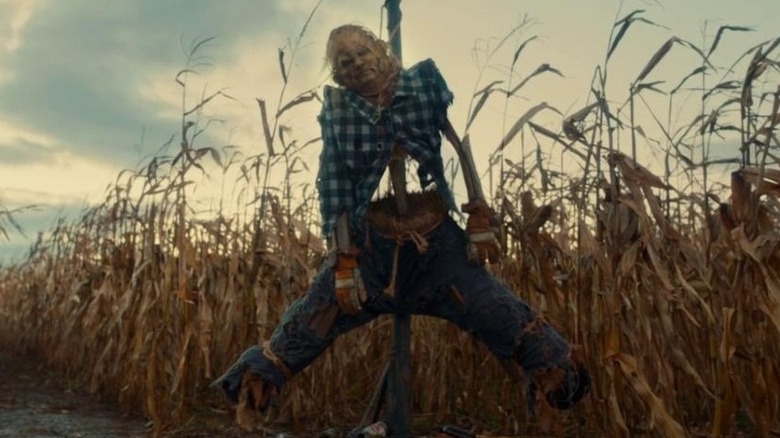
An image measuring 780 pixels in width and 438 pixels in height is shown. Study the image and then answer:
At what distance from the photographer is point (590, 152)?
447cm

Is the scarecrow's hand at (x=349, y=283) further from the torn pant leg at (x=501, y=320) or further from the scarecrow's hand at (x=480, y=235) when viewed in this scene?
the scarecrow's hand at (x=480, y=235)

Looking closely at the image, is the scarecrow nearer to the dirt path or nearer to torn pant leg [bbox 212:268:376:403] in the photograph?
torn pant leg [bbox 212:268:376:403]

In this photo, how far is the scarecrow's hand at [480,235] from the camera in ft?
13.1

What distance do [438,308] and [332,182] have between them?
677 mm

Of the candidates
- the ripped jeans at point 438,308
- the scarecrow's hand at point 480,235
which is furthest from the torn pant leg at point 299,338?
the scarecrow's hand at point 480,235

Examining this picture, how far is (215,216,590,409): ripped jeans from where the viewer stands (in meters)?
4.00

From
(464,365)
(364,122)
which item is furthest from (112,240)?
(364,122)

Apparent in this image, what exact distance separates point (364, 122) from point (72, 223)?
7.17 m

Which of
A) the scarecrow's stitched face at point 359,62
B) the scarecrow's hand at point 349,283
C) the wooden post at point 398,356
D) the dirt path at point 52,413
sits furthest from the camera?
the dirt path at point 52,413

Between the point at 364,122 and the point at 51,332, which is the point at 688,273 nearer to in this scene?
the point at 364,122

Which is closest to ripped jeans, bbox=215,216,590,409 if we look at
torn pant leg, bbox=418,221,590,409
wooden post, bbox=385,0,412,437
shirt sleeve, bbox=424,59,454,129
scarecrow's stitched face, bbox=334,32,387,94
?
torn pant leg, bbox=418,221,590,409

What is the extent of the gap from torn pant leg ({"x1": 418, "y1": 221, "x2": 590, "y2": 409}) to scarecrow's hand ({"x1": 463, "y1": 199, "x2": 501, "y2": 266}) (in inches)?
2.6

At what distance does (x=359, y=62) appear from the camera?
4.06 meters

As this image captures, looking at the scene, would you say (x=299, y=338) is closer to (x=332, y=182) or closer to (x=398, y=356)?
(x=398, y=356)
